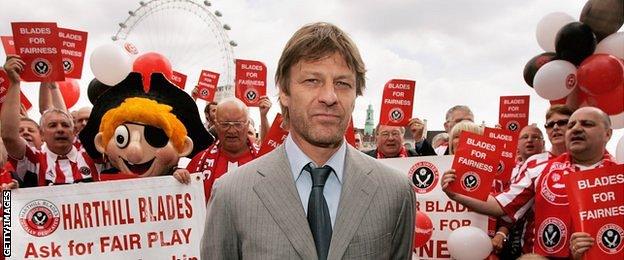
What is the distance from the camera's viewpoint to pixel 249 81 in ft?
23.8

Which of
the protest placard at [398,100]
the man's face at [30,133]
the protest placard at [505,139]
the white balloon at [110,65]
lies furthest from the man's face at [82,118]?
the protest placard at [505,139]

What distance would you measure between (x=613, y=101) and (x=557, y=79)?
1.46 feet

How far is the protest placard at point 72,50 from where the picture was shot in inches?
225

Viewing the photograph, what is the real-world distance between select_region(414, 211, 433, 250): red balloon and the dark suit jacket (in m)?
2.51

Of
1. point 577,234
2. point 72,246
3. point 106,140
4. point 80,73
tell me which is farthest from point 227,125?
point 577,234

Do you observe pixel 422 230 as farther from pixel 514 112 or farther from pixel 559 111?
pixel 514 112

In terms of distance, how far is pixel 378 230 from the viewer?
5.72 ft

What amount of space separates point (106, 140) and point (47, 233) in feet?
2.13

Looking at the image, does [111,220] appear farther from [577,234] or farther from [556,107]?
[556,107]

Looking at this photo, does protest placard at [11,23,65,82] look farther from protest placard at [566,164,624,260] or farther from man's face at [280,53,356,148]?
protest placard at [566,164,624,260]

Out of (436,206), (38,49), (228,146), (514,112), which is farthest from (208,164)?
(514,112)

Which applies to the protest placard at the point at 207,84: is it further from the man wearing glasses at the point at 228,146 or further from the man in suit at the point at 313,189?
the man in suit at the point at 313,189

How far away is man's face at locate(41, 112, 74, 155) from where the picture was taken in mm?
4422

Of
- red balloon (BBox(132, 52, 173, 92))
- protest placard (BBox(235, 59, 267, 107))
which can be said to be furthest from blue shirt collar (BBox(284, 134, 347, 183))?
protest placard (BBox(235, 59, 267, 107))
